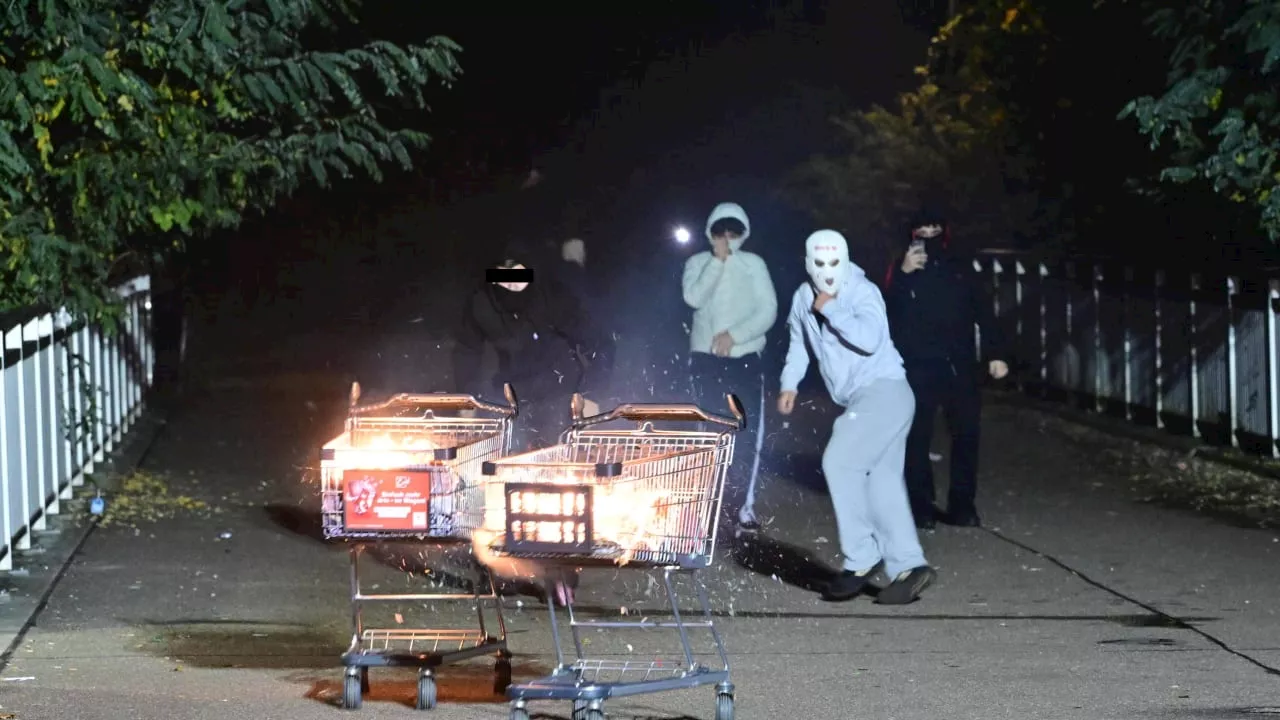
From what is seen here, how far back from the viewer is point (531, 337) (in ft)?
35.6

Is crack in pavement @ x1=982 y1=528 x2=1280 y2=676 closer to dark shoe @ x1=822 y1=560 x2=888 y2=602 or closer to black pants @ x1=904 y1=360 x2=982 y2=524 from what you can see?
black pants @ x1=904 y1=360 x2=982 y2=524

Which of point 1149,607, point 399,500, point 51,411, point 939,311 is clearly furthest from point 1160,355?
point 399,500

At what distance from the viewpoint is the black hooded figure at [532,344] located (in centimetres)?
1083

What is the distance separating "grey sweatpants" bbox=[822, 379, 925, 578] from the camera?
378 inches

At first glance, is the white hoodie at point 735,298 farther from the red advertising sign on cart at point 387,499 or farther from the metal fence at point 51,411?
the red advertising sign on cart at point 387,499

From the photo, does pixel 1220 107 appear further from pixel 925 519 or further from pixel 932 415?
pixel 925 519

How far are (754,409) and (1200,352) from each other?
501cm

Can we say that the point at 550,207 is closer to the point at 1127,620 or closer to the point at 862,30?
the point at 862,30

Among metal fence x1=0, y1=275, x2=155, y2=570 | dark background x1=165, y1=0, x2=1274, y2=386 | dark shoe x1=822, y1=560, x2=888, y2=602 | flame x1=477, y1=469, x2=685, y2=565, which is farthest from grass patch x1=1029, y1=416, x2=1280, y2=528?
metal fence x1=0, y1=275, x2=155, y2=570

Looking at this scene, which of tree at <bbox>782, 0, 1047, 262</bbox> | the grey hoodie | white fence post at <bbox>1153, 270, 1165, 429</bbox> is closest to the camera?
the grey hoodie

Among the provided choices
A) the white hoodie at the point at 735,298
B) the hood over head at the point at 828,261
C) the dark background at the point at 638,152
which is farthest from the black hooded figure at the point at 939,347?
the dark background at the point at 638,152

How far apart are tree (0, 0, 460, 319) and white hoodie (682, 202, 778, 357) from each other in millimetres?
2194

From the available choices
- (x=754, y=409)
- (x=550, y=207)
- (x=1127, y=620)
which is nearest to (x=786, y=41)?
(x=550, y=207)

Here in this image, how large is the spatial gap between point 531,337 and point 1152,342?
717 centimetres
